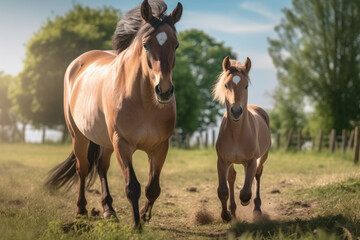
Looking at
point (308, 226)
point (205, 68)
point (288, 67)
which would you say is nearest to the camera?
point (308, 226)

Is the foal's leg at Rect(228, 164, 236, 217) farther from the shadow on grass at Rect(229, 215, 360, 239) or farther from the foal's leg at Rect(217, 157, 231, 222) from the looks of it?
the shadow on grass at Rect(229, 215, 360, 239)

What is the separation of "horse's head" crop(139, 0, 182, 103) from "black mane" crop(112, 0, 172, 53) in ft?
0.38

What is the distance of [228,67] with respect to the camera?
644 cm

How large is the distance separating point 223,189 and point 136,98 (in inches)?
74.2

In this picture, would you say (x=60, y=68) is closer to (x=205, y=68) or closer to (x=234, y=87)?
(x=205, y=68)

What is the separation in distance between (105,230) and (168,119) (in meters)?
1.53

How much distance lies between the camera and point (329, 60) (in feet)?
101

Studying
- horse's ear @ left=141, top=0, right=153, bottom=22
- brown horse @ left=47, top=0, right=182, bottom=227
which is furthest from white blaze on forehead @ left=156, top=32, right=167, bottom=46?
horse's ear @ left=141, top=0, right=153, bottom=22

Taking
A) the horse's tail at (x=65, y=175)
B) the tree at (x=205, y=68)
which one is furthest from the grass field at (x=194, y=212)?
the tree at (x=205, y=68)

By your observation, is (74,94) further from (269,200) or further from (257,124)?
(269,200)

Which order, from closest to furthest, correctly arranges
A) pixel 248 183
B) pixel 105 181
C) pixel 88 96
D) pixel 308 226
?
pixel 308 226
pixel 248 183
pixel 88 96
pixel 105 181

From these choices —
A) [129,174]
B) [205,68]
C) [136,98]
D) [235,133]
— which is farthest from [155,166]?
[205,68]

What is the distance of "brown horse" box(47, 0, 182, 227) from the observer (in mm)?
4934

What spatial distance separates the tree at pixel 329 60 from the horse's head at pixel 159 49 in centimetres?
2732
